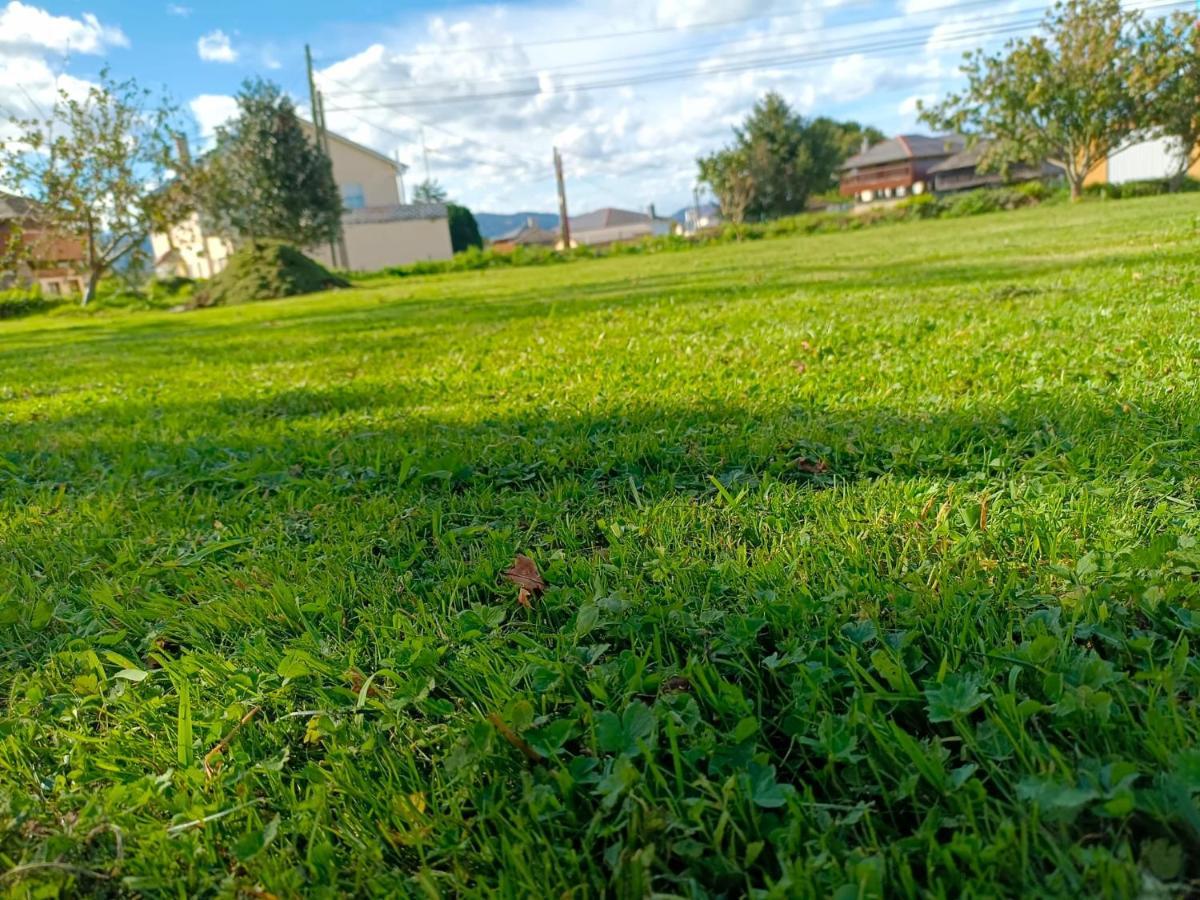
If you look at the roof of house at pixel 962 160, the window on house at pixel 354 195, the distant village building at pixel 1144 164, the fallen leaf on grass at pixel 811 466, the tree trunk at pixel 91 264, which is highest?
the roof of house at pixel 962 160

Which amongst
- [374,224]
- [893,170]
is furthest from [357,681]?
[893,170]

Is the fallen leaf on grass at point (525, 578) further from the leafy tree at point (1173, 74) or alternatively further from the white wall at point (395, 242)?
the white wall at point (395, 242)

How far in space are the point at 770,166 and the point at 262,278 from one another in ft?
122

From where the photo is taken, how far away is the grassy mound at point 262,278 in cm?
1891

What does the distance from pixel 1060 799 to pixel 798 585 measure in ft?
2.07

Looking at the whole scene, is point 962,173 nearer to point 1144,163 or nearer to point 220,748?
point 1144,163

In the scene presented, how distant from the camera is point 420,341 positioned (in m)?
6.32

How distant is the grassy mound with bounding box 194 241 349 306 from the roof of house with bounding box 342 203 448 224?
2562cm

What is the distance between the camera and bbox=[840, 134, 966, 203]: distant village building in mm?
68375

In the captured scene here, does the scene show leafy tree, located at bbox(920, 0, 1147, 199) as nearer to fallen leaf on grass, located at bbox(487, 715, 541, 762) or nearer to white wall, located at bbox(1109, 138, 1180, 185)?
white wall, located at bbox(1109, 138, 1180, 185)

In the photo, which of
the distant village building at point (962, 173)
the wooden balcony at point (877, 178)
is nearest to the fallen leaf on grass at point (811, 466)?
the distant village building at point (962, 173)

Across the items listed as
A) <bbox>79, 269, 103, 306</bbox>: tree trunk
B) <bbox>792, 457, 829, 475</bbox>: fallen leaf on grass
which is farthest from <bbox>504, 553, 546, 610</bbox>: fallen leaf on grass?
<bbox>79, 269, 103, 306</bbox>: tree trunk

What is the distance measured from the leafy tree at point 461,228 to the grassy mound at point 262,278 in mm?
31205

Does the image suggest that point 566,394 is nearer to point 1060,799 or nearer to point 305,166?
point 1060,799
